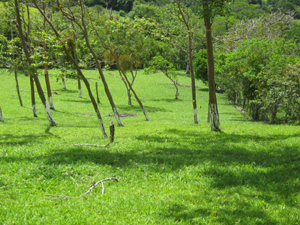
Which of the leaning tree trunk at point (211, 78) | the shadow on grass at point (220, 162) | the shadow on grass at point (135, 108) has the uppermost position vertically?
the leaning tree trunk at point (211, 78)

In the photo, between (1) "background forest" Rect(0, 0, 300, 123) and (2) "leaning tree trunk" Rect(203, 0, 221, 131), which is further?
(1) "background forest" Rect(0, 0, 300, 123)

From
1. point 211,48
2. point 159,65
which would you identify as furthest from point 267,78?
point 159,65

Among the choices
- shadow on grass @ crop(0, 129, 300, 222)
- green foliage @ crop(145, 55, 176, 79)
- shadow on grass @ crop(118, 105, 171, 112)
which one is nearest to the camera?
shadow on grass @ crop(0, 129, 300, 222)

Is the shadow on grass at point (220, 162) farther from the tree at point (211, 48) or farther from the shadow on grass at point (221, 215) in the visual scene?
the tree at point (211, 48)

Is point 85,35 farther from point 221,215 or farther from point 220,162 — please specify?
point 221,215

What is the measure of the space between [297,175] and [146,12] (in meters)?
125

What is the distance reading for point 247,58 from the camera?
35.4m

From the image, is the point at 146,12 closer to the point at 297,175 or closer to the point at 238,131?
the point at 238,131

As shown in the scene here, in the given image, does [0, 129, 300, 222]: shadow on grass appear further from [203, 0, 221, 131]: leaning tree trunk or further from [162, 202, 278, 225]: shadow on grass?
[203, 0, 221, 131]: leaning tree trunk

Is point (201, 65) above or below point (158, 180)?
above

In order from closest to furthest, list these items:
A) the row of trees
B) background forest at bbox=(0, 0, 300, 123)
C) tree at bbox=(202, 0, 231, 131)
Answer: tree at bbox=(202, 0, 231, 131) < the row of trees < background forest at bbox=(0, 0, 300, 123)

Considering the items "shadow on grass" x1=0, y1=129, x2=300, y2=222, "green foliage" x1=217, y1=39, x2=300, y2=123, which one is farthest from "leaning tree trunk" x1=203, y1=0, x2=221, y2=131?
"green foliage" x1=217, y1=39, x2=300, y2=123

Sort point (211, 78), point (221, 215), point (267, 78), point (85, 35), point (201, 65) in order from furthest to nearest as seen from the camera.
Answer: point (201, 65), point (267, 78), point (85, 35), point (211, 78), point (221, 215)

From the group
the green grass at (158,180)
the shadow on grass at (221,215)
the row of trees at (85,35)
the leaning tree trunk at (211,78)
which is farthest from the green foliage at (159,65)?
the shadow on grass at (221,215)
